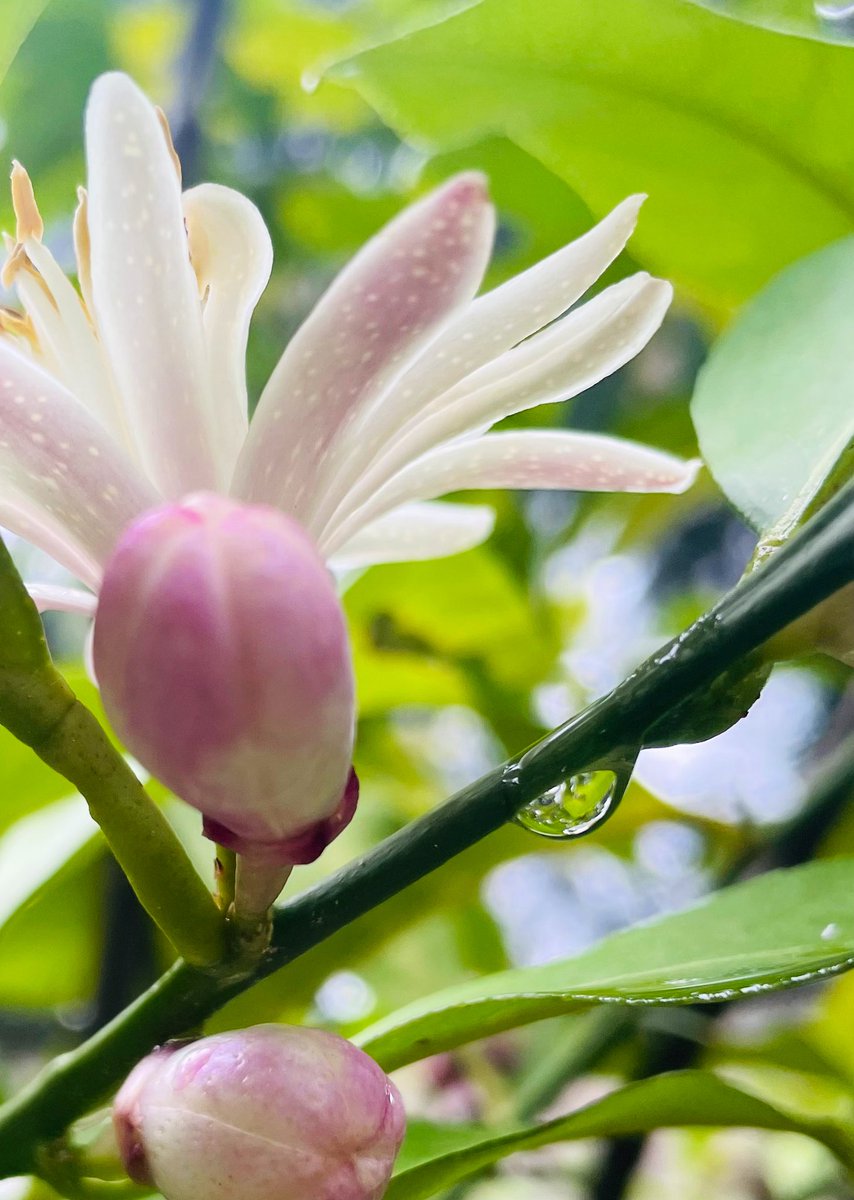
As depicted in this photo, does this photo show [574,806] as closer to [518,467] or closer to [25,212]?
[518,467]

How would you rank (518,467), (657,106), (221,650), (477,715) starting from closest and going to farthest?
(221,650)
(518,467)
(657,106)
(477,715)

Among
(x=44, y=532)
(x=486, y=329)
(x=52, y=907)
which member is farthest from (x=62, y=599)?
(x=52, y=907)

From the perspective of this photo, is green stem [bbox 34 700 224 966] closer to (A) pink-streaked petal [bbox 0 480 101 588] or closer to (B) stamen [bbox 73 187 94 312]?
(A) pink-streaked petal [bbox 0 480 101 588]

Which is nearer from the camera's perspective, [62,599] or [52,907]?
[62,599]

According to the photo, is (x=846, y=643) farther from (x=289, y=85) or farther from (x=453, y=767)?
(x=289, y=85)

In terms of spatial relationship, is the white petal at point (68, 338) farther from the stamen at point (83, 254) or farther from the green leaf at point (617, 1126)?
the green leaf at point (617, 1126)

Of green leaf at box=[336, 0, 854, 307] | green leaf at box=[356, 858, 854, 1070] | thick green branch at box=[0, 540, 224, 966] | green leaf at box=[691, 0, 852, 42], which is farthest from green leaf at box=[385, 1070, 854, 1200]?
green leaf at box=[691, 0, 852, 42]
